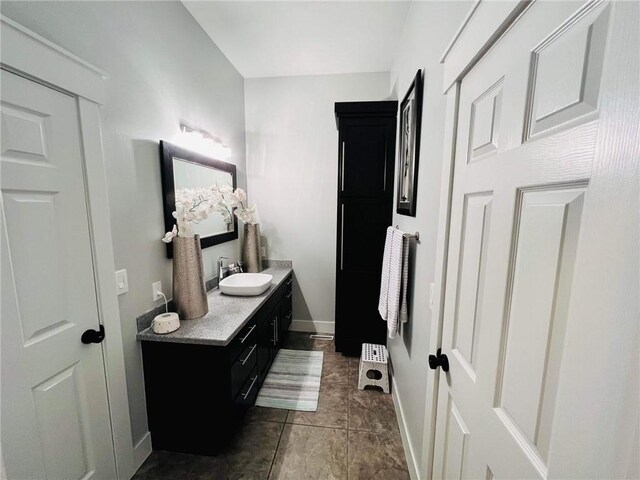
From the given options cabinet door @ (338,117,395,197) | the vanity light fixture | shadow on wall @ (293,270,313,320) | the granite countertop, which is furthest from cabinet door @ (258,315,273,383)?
the vanity light fixture

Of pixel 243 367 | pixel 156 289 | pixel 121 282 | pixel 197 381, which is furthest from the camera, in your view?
pixel 243 367

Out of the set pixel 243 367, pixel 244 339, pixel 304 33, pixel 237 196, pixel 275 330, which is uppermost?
pixel 304 33

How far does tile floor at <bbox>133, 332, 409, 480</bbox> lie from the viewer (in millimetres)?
1489

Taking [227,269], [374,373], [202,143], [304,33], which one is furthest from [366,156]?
[374,373]

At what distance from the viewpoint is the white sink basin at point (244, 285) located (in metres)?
2.09

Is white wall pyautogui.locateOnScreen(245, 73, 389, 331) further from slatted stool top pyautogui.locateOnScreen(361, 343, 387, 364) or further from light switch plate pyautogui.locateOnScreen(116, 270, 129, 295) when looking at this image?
light switch plate pyautogui.locateOnScreen(116, 270, 129, 295)

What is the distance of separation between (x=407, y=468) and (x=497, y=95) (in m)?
1.95

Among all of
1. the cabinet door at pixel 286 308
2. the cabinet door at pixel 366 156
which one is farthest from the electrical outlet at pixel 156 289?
the cabinet door at pixel 366 156

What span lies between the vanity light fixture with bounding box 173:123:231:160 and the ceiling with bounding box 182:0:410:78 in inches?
34.1

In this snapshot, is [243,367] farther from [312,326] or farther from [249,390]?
[312,326]

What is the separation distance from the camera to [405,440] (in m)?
1.63

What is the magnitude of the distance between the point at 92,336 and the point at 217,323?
605mm

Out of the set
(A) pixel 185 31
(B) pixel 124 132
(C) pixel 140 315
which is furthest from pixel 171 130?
(C) pixel 140 315

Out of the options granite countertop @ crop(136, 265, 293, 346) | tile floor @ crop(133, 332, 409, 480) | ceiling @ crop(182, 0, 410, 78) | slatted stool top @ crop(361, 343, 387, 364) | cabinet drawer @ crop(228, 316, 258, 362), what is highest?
ceiling @ crop(182, 0, 410, 78)
